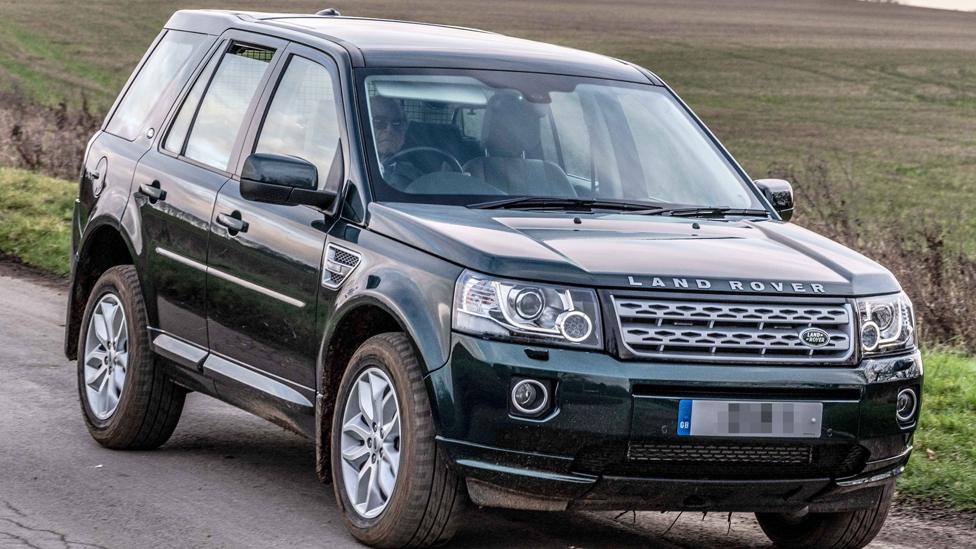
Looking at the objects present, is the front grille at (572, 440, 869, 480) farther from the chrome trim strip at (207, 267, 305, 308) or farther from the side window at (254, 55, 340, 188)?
the side window at (254, 55, 340, 188)

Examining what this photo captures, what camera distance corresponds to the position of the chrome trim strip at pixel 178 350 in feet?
22.5

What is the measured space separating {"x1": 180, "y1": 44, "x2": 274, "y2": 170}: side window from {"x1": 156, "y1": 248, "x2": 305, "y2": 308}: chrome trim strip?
0.42 metres

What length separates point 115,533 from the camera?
5.86 m

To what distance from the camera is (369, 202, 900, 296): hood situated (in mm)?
5184

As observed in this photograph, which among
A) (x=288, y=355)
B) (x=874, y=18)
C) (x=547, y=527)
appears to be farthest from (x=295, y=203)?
(x=874, y=18)

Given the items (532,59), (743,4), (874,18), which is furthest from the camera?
(743,4)

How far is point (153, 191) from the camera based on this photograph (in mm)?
7242

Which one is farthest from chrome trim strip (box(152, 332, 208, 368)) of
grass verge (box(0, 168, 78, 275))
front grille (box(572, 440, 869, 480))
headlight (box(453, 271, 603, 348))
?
grass verge (box(0, 168, 78, 275))

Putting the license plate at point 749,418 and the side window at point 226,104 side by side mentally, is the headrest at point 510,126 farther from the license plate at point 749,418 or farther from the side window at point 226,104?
the license plate at point 749,418

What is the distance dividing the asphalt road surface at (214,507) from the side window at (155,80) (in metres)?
1.45

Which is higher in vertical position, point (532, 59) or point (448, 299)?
point (532, 59)

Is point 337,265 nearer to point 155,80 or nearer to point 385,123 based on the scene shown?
point 385,123

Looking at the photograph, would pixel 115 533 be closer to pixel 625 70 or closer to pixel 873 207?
pixel 625 70

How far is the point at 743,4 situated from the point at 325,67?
2698 inches
